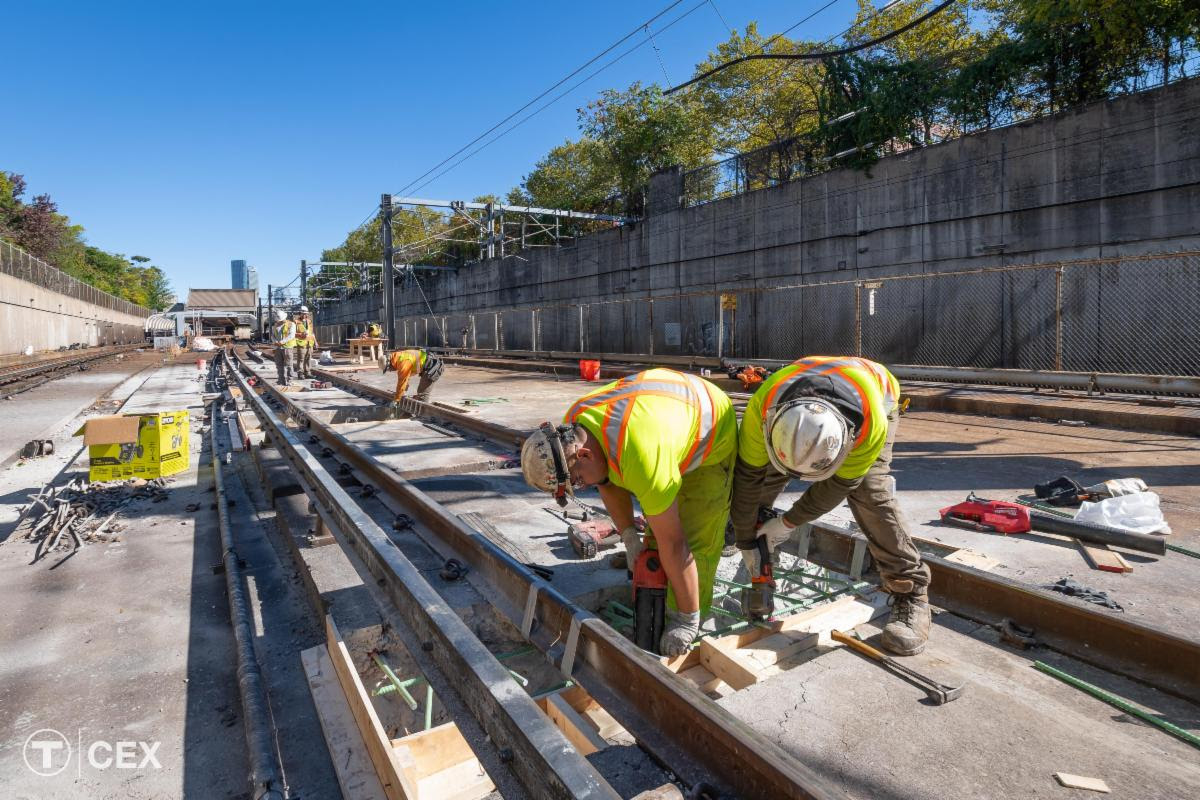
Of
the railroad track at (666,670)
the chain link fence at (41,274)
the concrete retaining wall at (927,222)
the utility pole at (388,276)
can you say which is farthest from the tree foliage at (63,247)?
the railroad track at (666,670)

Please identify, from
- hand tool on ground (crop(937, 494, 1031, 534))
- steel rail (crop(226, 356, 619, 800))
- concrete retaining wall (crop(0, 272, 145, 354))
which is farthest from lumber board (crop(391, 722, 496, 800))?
concrete retaining wall (crop(0, 272, 145, 354))

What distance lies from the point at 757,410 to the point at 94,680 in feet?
10.9

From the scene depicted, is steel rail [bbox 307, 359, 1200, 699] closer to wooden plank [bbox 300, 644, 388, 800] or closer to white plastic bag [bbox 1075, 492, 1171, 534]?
white plastic bag [bbox 1075, 492, 1171, 534]

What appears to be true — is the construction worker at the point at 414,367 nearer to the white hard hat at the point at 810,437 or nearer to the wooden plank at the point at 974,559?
the wooden plank at the point at 974,559

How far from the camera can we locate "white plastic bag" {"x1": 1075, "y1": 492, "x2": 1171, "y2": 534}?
4.51m

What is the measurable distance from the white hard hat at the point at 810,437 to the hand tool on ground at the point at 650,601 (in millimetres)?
889

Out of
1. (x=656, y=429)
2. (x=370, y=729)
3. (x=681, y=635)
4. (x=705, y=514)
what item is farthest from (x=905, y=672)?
(x=370, y=729)

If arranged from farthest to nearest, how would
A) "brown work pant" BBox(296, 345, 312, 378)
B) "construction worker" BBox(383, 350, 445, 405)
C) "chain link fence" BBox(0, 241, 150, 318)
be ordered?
"chain link fence" BBox(0, 241, 150, 318), "brown work pant" BBox(296, 345, 312, 378), "construction worker" BBox(383, 350, 445, 405)

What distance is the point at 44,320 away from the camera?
114 feet

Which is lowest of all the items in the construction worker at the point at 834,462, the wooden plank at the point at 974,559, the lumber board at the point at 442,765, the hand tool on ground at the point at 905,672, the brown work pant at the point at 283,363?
the lumber board at the point at 442,765

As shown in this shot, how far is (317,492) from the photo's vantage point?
5254 millimetres

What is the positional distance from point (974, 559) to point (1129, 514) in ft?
5.04

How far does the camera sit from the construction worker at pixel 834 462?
7.96 feet

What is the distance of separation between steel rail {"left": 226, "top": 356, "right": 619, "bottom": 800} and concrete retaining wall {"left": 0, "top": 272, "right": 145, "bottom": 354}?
33821mm
